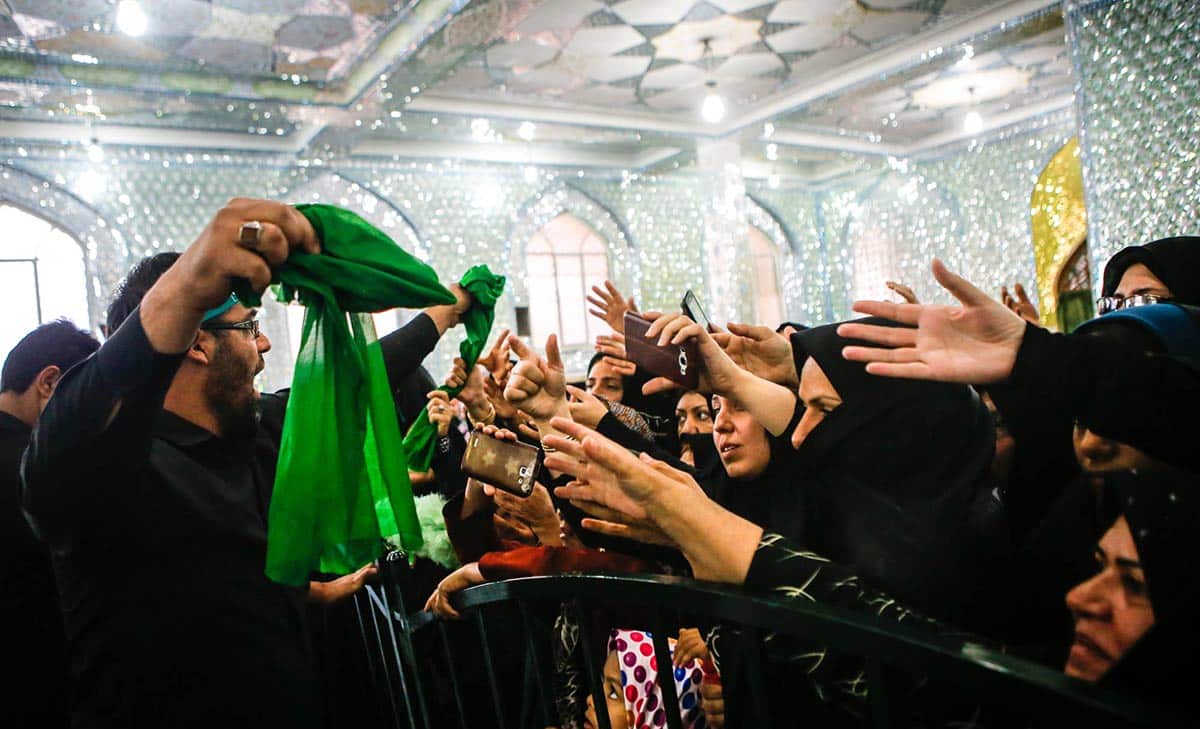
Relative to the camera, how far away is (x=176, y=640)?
129cm

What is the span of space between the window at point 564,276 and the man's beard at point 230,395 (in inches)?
250

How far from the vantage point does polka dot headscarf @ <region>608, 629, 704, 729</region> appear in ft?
5.59

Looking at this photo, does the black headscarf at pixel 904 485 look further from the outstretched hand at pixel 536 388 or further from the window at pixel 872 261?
the window at pixel 872 261

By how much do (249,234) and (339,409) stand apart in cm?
38

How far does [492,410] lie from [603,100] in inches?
182

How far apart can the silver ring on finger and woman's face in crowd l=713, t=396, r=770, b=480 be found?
37.5 inches

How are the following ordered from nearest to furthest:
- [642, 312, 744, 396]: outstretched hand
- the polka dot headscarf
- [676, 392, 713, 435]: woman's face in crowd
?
[642, 312, 744, 396]: outstretched hand → the polka dot headscarf → [676, 392, 713, 435]: woman's face in crowd

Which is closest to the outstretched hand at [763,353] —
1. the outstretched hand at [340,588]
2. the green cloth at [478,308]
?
the green cloth at [478,308]

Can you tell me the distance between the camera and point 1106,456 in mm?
832

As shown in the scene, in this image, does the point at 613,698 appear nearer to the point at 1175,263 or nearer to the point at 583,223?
the point at 1175,263

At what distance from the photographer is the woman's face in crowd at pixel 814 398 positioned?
133 cm

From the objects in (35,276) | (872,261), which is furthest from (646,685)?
(872,261)

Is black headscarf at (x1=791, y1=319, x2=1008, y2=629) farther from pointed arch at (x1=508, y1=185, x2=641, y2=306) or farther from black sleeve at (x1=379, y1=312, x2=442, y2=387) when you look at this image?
pointed arch at (x1=508, y1=185, x2=641, y2=306)

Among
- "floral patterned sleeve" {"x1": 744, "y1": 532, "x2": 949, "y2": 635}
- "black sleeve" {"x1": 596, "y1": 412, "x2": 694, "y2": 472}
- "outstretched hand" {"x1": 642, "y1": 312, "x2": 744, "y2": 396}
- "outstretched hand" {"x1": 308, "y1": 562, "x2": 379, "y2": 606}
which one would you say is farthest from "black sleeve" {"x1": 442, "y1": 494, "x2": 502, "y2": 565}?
"floral patterned sleeve" {"x1": 744, "y1": 532, "x2": 949, "y2": 635}
